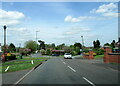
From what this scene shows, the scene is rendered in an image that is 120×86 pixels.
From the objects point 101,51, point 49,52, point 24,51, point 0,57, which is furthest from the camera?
point 49,52

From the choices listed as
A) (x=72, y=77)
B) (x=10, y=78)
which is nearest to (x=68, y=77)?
(x=72, y=77)

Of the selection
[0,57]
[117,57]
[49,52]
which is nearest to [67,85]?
[117,57]

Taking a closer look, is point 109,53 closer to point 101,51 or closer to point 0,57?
point 0,57

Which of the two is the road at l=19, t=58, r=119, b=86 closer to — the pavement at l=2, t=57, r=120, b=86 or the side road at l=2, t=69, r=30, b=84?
the pavement at l=2, t=57, r=120, b=86

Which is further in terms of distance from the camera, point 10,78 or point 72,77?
point 72,77

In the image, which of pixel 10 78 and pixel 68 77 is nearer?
pixel 10 78

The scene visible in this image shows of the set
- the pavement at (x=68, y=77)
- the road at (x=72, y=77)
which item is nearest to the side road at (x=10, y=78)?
the pavement at (x=68, y=77)

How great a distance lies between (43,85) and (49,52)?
89.8 metres

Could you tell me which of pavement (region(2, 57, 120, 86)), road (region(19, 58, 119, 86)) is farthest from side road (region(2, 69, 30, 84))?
road (region(19, 58, 119, 86))

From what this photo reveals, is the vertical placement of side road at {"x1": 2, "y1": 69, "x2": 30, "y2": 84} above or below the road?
above

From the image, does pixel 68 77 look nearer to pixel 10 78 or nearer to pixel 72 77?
pixel 72 77

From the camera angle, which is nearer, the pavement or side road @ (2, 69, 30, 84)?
the pavement

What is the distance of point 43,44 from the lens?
6973 inches

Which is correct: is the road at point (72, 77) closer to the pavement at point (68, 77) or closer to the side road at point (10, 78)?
the pavement at point (68, 77)
